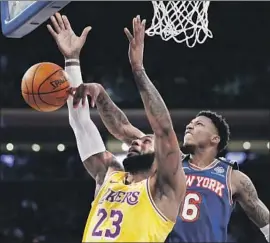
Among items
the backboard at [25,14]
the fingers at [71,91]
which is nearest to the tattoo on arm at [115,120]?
the fingers at [71,91]

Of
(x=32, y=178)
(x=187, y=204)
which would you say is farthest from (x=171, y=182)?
(x=32, y=178)

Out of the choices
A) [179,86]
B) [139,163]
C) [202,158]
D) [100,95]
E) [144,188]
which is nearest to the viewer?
[144,188]

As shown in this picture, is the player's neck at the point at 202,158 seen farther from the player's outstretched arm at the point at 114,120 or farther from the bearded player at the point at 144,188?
the bearded player at the point at 144,188

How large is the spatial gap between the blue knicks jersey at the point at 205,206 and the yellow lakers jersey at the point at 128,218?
526 millimetres

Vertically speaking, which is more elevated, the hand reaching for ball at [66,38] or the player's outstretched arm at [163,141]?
the hand reaching for ball at [66,38]

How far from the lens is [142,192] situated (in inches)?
124

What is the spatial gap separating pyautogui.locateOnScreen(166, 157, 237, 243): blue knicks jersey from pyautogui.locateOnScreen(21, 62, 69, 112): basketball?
0.84 metres

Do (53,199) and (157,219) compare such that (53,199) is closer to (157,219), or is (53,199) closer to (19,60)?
(19,60)

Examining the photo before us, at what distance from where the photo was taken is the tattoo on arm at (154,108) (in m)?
3.04

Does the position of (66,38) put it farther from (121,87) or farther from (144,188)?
(121,87)

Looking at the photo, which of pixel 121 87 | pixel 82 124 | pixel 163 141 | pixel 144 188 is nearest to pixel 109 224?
pixel 144 188

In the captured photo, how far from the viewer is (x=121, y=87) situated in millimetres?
11242

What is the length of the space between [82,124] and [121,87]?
7.62 metres

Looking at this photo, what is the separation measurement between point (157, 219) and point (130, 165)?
313 millimetres
